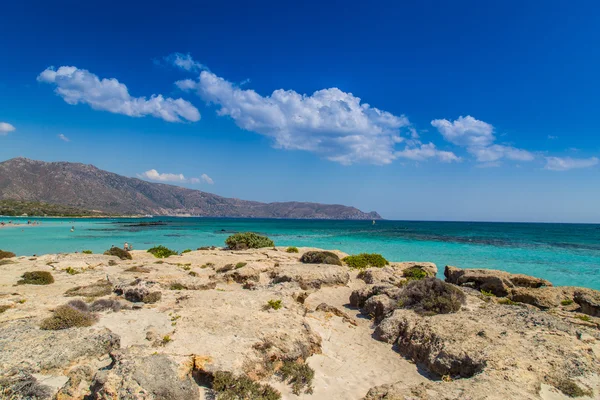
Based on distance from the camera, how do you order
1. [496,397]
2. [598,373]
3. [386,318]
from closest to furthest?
[496,397], [598,373], [386,318]

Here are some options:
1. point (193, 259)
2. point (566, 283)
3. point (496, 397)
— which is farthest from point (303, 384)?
point (566, 283)

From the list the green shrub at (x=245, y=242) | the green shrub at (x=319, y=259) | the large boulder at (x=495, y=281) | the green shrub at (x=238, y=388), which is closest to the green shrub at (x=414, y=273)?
the large boulder at (x=495, y=281)

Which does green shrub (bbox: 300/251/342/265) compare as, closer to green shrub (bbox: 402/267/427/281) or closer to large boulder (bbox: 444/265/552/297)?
green shrub (bbox: 402/267/427/281)

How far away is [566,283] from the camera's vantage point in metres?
22.1

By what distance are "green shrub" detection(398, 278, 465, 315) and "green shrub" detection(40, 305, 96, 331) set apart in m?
10.8

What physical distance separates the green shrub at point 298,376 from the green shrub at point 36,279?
13376 millimetres

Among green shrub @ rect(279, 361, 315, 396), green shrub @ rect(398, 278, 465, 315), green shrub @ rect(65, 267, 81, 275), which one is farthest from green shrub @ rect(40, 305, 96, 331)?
green shrub @ rect(398, 278, 465, 315)

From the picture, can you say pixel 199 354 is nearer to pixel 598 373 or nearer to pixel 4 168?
pixel 598 373

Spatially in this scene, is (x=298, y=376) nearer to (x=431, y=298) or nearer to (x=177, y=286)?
(x=431, y=298)

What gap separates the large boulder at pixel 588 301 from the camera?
1267 cm

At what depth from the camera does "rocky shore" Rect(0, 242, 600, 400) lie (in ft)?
20.3

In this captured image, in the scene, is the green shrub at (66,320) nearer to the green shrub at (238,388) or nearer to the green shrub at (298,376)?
the green shrub at (238,388)

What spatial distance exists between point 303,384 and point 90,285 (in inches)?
437

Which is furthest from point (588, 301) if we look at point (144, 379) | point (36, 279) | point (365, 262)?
point (36, 279)
